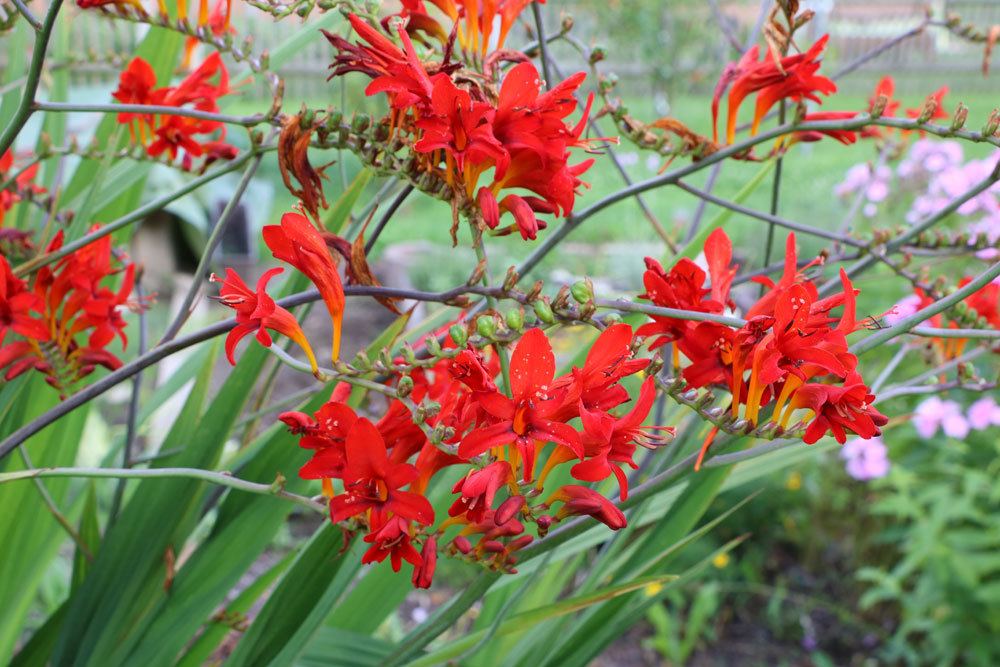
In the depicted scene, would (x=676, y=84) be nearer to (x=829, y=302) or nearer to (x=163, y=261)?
(x=163, y=261)

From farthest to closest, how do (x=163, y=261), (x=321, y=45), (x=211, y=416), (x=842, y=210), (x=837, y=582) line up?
(x=321, y=45) → (x=163, y=261) → (x=842, y=210) → (x=837, y=582) → (x=211, y=416)

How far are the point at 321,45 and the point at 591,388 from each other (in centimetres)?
840

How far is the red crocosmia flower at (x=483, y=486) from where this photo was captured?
0.60 metres

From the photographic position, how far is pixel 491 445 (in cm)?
59

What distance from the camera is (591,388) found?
636 millimetres

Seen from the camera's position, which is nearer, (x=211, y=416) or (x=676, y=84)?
(x=211, y=416)

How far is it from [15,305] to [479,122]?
41 centimetres

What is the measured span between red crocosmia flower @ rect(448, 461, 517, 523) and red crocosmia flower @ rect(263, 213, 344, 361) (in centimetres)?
13

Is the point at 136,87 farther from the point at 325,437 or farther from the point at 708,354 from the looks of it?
the point at 708,354

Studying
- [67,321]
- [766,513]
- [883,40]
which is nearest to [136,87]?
[67,321]

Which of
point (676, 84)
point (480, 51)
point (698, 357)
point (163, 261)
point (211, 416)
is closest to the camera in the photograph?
point (698, 357)

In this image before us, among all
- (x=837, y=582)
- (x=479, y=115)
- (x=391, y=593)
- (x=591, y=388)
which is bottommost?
(x=837, y=582)

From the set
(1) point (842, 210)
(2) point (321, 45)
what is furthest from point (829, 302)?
(2) point (321, 45)

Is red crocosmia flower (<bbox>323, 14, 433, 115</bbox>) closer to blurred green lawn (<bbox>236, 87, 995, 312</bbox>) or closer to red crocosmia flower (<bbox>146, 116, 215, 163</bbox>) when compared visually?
red crocosmia flower (<bbox>146, 116, 215, 163</bbox>)
